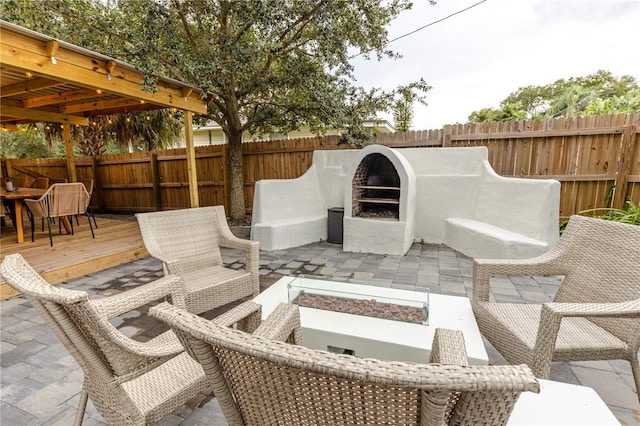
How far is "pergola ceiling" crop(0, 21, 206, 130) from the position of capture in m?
2.86

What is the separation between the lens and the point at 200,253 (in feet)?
9.91

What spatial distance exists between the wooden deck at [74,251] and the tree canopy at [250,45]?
2475mm

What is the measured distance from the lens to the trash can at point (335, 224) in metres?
5.31

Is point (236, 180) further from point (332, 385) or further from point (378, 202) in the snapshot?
point (332, 385)

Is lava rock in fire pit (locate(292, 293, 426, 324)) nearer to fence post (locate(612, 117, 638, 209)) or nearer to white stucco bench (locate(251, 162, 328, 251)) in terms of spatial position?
white stucco bench (locate(251, 162, 328, 251))

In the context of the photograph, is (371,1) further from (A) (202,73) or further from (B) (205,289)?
(B) (205,289)

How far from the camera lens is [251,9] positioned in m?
4.12

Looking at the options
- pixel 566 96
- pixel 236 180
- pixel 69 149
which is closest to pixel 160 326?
pixel 236 180

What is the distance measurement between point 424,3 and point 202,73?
4078mm

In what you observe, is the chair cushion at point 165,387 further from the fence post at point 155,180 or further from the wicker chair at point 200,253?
the fence post at point 155,180

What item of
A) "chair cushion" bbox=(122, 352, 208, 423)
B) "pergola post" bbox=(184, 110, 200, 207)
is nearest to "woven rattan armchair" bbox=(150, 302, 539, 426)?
"chair cushion" bbox=(122, 352, 208, 423)

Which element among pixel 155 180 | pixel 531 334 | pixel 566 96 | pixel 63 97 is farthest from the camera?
pixel 566 96

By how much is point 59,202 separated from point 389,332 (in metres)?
5.47

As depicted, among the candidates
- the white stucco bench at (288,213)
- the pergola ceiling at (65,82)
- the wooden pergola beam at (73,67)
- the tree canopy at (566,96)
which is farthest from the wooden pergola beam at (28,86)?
the tree canopy at (566,96)
